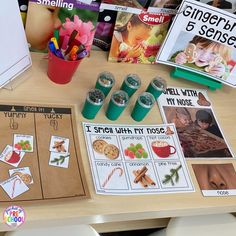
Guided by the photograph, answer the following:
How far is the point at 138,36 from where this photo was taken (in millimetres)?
1057

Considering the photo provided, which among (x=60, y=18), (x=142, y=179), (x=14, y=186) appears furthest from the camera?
(x=60, y=18)

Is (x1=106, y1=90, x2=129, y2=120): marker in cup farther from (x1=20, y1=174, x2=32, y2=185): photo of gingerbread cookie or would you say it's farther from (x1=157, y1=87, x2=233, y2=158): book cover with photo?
(x1=20, y1=174, x2=32, y2=185): photo of gingerbread cookie

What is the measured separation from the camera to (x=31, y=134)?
2.76ft

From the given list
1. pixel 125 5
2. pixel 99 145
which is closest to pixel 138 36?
pixel 125 5

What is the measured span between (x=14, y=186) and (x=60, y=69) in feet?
1.09

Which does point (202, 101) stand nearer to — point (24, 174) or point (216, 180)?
point (216, 180)

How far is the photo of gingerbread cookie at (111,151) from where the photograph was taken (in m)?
0.87

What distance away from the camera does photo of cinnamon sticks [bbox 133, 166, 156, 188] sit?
2.79 feet

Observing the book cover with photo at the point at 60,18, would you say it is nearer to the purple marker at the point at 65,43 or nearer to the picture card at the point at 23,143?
the purple marker at the point at 65,43

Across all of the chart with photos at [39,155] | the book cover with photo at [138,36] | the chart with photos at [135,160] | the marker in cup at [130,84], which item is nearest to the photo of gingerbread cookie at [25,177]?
the chart with photos at [39,155]

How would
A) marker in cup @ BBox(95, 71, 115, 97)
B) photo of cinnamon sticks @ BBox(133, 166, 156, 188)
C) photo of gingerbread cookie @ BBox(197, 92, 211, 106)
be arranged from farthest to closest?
photo of gingerbread cookie @ BBox(197, 92, 211, 106), marker in cup @ BBox(95, 71, 115, 97), photo of cinnamon sticks @ BBox(133, 166, 156, 188)

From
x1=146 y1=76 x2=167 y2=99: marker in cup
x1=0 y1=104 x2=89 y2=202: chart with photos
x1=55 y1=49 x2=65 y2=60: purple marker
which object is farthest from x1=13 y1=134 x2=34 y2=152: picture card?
x1=146 y1=76 x2=167 y2=99: marker in cup

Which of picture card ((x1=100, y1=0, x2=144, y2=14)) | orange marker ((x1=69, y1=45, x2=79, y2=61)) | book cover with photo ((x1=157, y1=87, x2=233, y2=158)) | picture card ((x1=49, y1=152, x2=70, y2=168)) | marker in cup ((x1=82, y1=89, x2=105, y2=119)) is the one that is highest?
picture card ((x1=100, y1=0, x2=144, y2=14))

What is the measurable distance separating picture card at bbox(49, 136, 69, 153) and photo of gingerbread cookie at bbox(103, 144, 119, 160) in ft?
0.30
